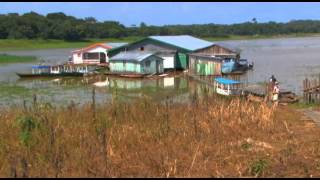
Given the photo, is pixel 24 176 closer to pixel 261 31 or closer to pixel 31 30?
pixel 31 30

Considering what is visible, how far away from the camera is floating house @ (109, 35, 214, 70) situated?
4003cm

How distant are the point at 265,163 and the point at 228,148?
4.74ft

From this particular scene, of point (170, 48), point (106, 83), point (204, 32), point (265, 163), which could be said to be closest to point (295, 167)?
point (265, 163)

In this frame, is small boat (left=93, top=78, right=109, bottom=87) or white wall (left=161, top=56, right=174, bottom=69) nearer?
small boat (left=93, top=78, right=109, bottom=87)

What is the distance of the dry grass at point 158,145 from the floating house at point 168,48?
28.5m

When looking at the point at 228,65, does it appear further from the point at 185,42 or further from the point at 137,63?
the point at 137,63

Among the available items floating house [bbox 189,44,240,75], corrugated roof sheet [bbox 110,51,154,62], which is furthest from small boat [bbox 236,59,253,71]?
corrugated roof sheet [bbox 110,51,154,62]

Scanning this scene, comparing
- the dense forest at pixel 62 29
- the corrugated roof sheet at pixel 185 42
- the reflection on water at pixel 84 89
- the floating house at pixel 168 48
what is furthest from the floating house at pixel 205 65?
the dense forest at pixel 62 29

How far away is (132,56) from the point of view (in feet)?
128

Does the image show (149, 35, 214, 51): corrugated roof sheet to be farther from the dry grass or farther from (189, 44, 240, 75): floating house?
the dry grass

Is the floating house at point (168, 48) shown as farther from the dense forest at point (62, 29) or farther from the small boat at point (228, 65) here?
the dense forest at point (62, 29)

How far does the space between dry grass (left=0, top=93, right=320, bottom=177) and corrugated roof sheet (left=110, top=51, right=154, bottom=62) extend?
85.9 feet

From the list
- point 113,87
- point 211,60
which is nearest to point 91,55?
point 211,60

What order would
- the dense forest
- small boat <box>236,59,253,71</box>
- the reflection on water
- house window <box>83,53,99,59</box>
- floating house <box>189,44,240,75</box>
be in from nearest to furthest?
the reflection on water
floating house <box>189,44,240,75</box>
small boat <box>236,59,253,71</box>
house window <box>83,53,99,59</box>
the dense forest
